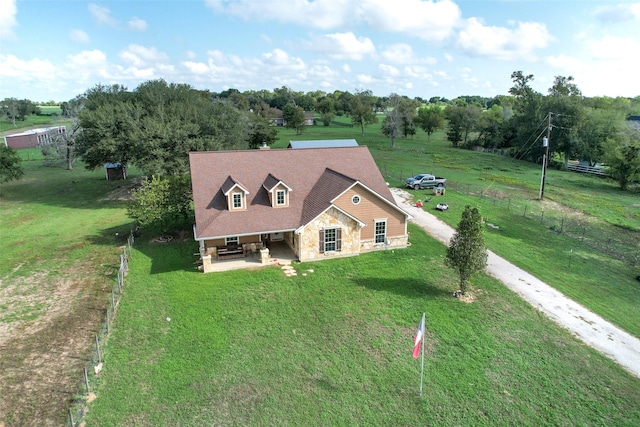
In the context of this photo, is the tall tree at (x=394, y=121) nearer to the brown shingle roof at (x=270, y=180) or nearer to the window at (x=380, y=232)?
the brown shingle roof at (x=270, y=180)

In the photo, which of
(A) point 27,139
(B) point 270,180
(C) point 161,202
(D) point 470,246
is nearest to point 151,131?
(C) point 161,202

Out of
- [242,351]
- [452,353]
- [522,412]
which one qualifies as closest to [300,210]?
[242,351]

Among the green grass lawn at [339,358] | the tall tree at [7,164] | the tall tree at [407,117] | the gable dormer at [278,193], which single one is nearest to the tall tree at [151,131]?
the tall tree at [7,164]

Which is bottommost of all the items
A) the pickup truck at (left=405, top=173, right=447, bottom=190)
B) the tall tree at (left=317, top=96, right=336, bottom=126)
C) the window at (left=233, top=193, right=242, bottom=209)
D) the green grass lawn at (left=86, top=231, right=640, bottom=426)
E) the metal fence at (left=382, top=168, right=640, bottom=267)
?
the green grass lawn at (left=86, top=231, right=640, bottom=426)

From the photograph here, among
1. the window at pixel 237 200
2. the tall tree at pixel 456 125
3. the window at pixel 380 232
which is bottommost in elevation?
the window at pixel 380 232

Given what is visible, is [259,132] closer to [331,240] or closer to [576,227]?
[331,240]

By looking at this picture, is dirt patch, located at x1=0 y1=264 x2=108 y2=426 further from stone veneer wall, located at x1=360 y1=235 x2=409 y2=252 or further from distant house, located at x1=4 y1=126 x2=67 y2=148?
distant house, located at x1=4 y1=126 x2=67 y2=148

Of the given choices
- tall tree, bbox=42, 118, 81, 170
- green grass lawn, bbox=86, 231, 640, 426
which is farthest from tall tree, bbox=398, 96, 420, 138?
green grass lawn, bbox=86, 231, 640, 426
